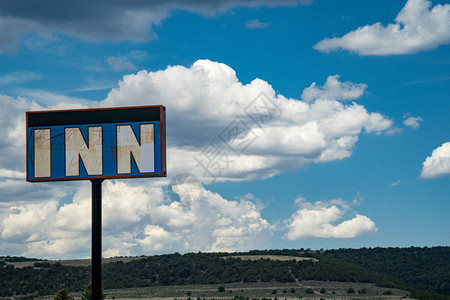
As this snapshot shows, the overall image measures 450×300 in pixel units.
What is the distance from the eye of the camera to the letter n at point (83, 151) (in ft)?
112

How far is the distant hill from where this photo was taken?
10769cm

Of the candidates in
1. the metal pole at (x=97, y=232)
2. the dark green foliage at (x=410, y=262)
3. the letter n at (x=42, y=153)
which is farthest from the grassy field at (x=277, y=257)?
the letter n at (x=42, y=153)

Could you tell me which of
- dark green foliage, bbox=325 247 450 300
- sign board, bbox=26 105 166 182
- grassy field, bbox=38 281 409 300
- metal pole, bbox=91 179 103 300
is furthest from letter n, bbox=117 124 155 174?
dark green foliage, bbox=325 247 450 300

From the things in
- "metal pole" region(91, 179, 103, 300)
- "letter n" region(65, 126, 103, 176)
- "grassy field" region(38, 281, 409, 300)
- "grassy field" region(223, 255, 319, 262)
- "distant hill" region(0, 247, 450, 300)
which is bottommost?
"grassy field" region(38, 281, 409, 300)

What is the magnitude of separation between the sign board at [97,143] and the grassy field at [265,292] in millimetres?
58175

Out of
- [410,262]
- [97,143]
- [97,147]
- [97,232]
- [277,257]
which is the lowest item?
[410,262]

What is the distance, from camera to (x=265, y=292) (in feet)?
329

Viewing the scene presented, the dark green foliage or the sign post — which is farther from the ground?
the sign post

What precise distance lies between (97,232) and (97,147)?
178 inches

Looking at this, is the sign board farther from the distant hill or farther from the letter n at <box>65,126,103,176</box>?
the distant hill

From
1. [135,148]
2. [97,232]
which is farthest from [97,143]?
[97,232]

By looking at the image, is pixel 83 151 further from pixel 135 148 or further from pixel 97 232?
pixel 97 232

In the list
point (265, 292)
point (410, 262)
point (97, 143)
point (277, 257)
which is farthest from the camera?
point (410, 262)

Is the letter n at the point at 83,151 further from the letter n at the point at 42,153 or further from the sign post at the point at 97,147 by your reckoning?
the letter n at the point at 42,153
